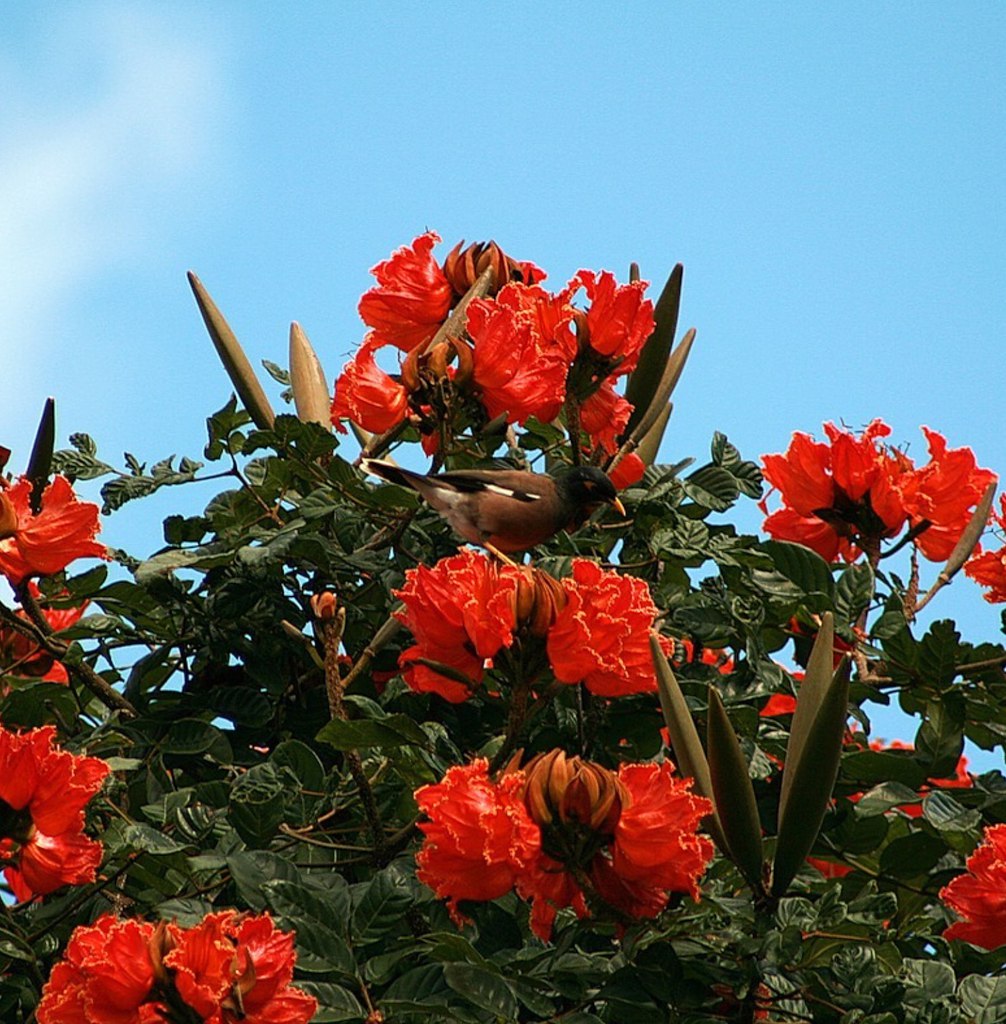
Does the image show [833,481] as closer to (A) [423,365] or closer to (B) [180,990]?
(A) [423,365]

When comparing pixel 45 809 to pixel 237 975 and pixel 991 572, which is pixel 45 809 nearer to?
pixel 237 975

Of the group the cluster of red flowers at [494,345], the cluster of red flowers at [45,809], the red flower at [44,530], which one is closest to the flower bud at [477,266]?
the cluster of red flowers at [494,345]

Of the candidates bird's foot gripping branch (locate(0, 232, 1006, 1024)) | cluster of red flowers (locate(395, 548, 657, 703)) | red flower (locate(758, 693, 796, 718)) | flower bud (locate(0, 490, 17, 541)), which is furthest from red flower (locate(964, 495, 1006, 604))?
flower bud (locate(0, 490, 17, 541))

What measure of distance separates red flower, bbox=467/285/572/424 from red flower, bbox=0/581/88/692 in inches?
35.4

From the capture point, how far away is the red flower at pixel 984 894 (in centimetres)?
225

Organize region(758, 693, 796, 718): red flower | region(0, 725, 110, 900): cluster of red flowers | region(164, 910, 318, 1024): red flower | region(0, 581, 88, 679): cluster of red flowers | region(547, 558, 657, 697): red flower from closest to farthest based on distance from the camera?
1. region(164, 910, 318, 1024): red flower
2. region(547, 558, 657, 697): red flower
3. region(0, 725, 110, 900): cluster of red flowers
4. region(0, 581, 88, 679): cluster of red flowers
5. region(758, 693, 796, 718): red flower

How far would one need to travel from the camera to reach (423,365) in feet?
9.27

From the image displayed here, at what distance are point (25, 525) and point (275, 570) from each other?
453 mm

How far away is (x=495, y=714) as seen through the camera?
2.79m

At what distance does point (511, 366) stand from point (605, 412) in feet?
1.02

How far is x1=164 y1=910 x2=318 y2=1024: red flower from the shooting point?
1.92 metres

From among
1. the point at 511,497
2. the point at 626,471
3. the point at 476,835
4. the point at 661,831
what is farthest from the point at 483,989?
the point at 626,471

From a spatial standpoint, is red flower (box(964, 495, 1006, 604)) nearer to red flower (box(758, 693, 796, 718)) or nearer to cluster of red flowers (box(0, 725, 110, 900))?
red flower (box(758, 693, 796, 718))

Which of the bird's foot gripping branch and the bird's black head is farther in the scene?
the bird's black head
